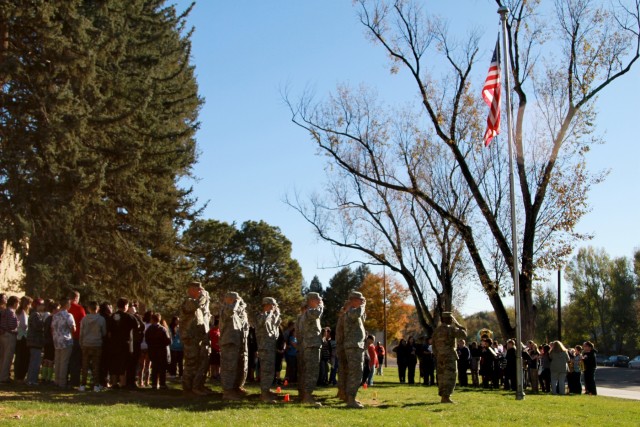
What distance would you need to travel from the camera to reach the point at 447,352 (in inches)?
555

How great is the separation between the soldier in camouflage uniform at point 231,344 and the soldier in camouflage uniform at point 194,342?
1.45ft

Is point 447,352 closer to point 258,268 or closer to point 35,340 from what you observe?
point 35,340

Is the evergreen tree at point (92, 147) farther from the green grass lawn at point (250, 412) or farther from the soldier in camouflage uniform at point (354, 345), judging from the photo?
the soldier in camouflage uniform at point (354, 345)

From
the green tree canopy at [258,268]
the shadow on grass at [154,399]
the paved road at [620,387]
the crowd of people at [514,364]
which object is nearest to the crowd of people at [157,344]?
the shadow on grass at [154,399]

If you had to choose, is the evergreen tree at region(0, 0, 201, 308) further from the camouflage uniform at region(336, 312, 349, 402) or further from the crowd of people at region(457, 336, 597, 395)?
the crowd of people at region(457, 336, 597, 395)

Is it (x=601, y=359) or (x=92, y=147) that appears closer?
(x=92, y=147)

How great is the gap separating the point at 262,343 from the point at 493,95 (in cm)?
939

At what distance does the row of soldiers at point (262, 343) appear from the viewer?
43.2ft

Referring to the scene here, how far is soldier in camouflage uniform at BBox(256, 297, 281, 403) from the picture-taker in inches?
518

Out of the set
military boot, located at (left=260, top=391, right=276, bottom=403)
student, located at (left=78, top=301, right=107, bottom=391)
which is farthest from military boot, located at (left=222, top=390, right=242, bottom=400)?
student, located at (left=78, top=301, right=107, bottom=391)

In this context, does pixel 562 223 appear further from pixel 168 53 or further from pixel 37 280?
pixel 168 53

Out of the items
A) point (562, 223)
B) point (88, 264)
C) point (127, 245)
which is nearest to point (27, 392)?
point (88, 264)

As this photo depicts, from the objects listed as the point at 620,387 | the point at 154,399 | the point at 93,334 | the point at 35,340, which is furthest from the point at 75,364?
the point at 620,387

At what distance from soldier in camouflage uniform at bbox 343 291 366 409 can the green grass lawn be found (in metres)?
0.47
